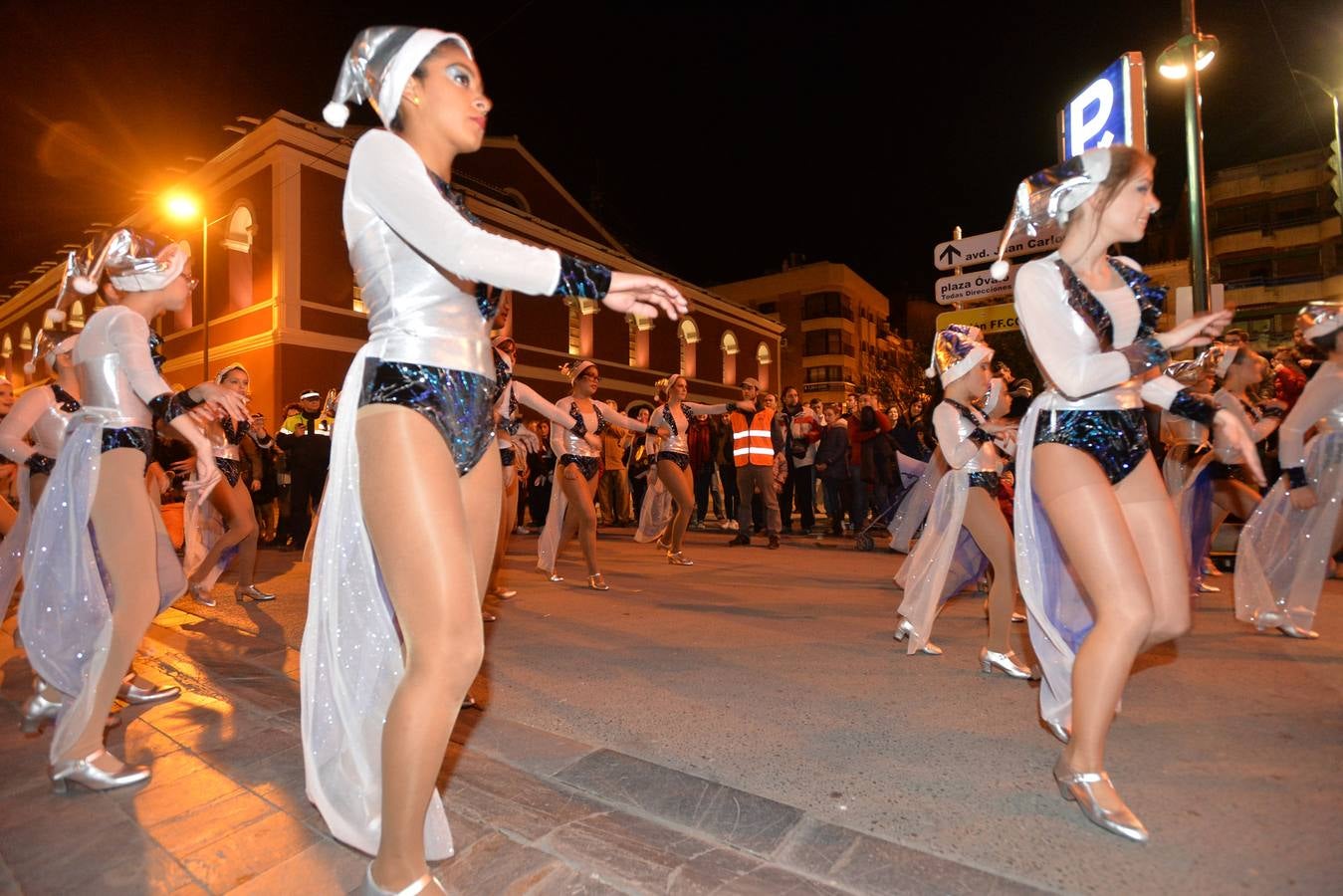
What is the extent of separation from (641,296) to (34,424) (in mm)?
4831

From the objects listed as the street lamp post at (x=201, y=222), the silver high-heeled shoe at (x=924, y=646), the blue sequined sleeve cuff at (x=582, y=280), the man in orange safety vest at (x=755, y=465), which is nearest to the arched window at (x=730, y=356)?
the street lamp post at (x=201, y=222)

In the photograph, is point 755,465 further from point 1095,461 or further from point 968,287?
point 1095,461

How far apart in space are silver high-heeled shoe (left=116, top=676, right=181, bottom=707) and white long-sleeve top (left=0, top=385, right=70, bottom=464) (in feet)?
5.06

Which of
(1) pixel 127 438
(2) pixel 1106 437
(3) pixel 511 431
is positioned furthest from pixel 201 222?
(2) pixel 1106 437

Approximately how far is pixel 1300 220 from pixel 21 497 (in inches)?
2050

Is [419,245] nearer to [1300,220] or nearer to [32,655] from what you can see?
[32,655]

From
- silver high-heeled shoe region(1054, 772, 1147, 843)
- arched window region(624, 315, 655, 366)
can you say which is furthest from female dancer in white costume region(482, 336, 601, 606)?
arched window region(624, 315, 655, 366)

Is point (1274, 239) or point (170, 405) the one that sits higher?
point (1274, 239)

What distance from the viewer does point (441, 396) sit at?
1775 millimetres

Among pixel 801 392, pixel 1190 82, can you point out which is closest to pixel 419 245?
pixel 1190 82

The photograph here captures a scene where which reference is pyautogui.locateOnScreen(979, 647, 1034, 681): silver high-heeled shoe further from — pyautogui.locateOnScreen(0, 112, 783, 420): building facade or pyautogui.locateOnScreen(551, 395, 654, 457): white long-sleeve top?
pyautogui.locateOnScreen(0, 112, 783, 420): building facade

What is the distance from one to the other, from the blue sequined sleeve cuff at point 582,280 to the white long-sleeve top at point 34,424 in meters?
4.07

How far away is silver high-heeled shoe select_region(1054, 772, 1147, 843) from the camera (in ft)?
7.11

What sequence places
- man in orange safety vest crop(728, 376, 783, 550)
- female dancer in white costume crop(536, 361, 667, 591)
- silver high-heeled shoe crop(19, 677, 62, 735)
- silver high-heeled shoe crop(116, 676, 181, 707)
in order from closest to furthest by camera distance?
silver high-heeled shoe crop(19, 677, 62, 735)
silver high-heeled shoe crop(116, 676, 181, 707)
female dancer in white costume crop(536, 361, 667, 591)
man in orange safety vest crop(728, 376, 783, 550)
